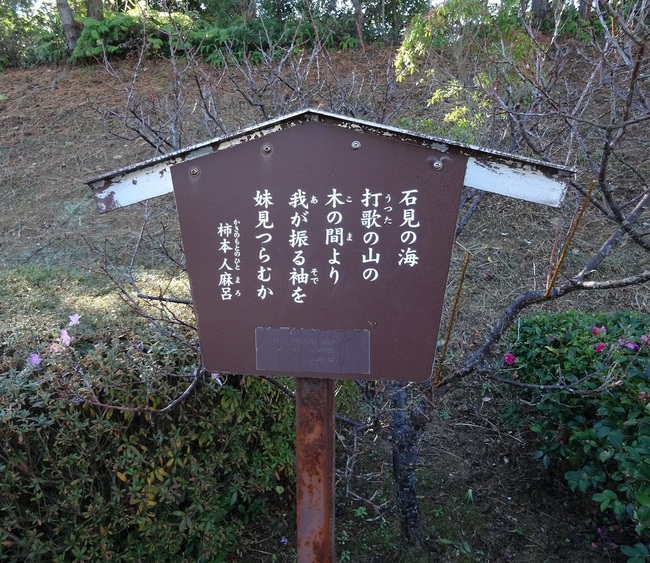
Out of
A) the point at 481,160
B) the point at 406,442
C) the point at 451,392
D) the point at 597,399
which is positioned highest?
the point at 481,160

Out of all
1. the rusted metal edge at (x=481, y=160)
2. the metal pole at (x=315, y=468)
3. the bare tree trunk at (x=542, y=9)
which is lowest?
the metal pole at (x=315, y=468)

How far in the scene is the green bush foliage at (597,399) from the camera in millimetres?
2066

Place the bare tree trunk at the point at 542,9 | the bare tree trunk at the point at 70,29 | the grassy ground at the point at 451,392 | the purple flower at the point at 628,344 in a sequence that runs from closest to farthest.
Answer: the purple flower at the point at 628,344 < the grassy ground at the point at 451,392 < the bare tree trunk at the point at 542,9 < the bare tree trunk at the point at 70,29

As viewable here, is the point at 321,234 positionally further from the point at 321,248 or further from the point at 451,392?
the point at 451,392

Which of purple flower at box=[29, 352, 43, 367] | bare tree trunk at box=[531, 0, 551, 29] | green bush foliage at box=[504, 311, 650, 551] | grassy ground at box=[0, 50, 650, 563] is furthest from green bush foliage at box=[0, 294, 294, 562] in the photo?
bare tree trunk at box=[531, 0, 551, 29]

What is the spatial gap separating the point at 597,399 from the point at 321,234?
5.02 feet

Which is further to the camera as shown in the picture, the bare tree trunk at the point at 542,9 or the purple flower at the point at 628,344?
the bare tree trunk at the point at 542,9

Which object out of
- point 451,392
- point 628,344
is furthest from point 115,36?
point 628,344

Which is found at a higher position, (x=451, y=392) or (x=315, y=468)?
(x=315, y=468)

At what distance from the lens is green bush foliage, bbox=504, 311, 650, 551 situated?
6.78 ft

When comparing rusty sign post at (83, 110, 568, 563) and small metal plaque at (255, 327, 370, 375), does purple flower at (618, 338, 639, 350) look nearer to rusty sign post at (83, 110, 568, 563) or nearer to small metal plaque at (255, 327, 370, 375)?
rusty sign post at (83, 110, 568, 563)

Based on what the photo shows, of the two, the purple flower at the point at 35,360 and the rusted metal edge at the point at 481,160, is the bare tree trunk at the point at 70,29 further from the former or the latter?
the rusted metal edge at the point at 481,160

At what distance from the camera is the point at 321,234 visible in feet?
5.14

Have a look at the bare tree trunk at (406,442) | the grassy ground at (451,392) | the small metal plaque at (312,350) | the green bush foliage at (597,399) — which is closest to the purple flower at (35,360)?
the grassy ground at (451,392)
